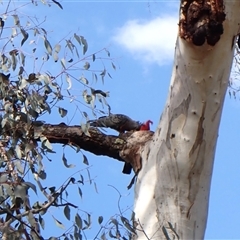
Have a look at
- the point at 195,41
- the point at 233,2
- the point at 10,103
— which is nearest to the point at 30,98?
the point at 10,103

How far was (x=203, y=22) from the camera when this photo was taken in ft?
6.17

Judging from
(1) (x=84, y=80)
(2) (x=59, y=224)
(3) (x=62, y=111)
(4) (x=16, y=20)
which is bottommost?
(2) (x=59, y=224)

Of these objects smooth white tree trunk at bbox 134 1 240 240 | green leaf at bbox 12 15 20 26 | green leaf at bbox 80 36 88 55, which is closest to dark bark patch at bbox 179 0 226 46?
smooth white tree trunk at bbox 134 1 240 240

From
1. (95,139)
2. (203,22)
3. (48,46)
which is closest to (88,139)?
(95,139)

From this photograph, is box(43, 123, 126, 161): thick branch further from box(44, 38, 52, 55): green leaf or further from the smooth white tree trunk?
the smooth white tree trunk

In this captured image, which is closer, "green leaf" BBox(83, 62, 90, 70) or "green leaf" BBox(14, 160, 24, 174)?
"green leaf" BBox(14, 160, 24, 174)

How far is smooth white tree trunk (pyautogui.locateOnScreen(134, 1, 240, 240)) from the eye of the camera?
6.23ft

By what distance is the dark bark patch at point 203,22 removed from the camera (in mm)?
1868

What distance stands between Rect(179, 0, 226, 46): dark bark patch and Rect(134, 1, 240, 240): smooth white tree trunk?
2 cm

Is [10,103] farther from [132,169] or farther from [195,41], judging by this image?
[195,41]

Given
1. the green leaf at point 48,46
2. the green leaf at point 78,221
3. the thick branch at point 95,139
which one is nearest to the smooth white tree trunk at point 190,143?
the green leaf at point 78,221

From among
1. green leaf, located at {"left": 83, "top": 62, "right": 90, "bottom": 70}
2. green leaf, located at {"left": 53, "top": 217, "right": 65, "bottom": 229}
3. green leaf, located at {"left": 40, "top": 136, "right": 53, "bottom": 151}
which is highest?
green leaf, located at {"left": 83, "top": 62, "right": 90, "bottom": 70}

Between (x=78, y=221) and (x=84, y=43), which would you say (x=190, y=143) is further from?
(x=84, y=43)

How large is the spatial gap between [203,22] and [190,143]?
361mm
